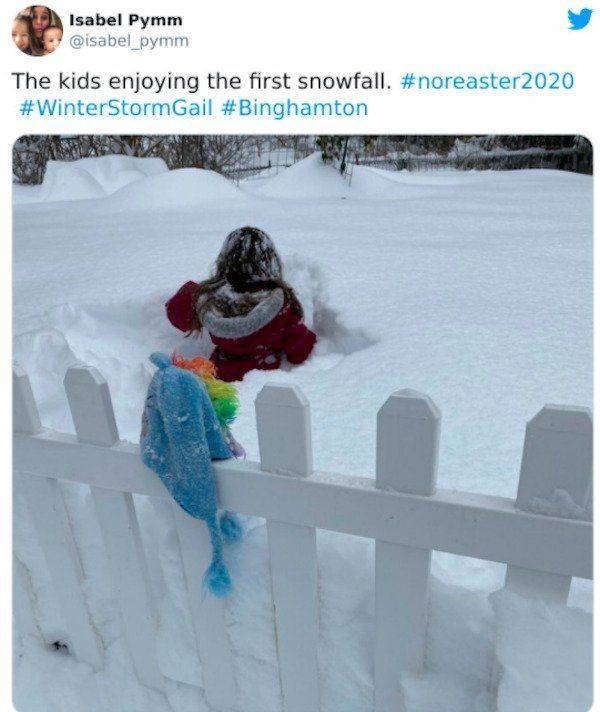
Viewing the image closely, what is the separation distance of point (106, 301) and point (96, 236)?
817mm

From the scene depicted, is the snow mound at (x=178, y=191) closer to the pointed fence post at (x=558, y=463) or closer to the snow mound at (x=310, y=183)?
the snow mound at (x=310, y=183)

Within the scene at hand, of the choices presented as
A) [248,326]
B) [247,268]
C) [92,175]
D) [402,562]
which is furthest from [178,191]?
[402,562]

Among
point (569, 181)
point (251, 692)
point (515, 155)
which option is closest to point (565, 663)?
point (251, 692)

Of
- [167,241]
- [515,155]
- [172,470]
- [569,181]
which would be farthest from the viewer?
[515,155]

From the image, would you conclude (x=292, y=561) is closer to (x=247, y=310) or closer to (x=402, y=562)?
(x=402, y=562)

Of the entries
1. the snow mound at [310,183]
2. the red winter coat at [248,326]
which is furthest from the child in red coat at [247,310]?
the snow mound at [310,183]

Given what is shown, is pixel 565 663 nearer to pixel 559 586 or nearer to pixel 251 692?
pixel 559 586

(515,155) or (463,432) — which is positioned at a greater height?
(515,155)

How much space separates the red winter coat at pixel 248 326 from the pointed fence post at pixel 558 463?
1.25 metres

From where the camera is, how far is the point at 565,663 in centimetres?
68

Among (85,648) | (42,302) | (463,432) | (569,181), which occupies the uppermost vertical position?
(569,181)

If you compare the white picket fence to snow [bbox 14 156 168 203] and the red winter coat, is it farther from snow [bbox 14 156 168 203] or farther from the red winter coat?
snow [bbox 14 156 168 203]

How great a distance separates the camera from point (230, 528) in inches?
34.6
